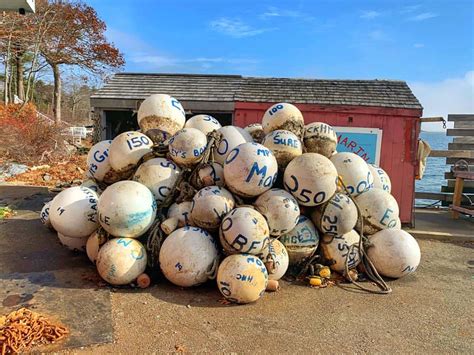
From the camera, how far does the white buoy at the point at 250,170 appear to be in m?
5.30

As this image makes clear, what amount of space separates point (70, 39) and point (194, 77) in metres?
16.7

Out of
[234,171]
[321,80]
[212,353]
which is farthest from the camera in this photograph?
[321,80]

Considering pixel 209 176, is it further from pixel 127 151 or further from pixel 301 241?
pixel 301 241

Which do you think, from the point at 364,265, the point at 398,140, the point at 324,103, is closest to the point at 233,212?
the point at 364,265

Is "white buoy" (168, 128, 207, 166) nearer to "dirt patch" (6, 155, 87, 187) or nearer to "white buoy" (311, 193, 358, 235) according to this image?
"white buoy" (311, 193, 358, 235)

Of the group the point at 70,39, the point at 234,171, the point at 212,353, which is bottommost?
the point at 212,353

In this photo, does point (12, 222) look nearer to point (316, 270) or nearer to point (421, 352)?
point (316, 270)

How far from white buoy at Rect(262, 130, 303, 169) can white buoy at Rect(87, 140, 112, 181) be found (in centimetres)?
265

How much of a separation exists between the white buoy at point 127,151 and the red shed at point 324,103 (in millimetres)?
4160

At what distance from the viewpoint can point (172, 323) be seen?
13.9 ft

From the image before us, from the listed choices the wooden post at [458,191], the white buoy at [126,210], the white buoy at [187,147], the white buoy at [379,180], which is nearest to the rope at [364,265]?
the white buoy at [379,180]

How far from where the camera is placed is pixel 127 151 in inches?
240

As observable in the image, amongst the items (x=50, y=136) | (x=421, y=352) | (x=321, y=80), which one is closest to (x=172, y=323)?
(x=421, y=352)

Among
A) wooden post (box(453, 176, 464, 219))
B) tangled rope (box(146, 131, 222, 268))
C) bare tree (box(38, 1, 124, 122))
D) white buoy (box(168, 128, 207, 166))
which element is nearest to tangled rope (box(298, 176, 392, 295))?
tangled rope (box(146, 131, 222, 268))
